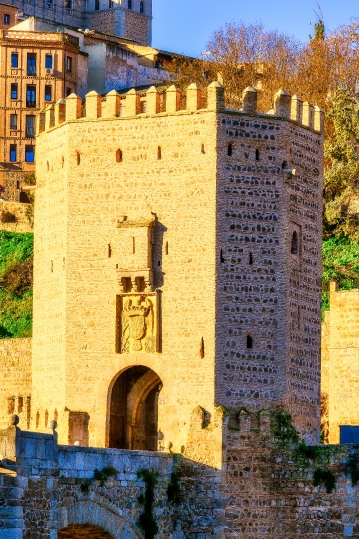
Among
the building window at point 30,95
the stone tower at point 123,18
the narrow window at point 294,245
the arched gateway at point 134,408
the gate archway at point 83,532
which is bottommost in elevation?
the gate archway at point 83,532

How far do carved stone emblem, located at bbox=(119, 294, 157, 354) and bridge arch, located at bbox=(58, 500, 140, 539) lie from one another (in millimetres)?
4512

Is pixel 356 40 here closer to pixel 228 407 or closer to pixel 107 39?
pixel 107 39

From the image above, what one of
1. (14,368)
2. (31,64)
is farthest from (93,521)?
(31,64)

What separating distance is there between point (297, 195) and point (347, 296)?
9.41m

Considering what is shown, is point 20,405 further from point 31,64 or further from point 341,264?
point 31,64

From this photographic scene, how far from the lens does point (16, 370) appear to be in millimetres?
47062

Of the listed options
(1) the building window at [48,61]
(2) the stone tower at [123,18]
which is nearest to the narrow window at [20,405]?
(1) the building window at [48,61]

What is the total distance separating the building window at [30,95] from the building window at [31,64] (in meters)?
0.49

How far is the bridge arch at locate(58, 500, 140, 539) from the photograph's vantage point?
100 feet

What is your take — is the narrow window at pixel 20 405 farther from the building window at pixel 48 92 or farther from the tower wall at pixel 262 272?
the building window at pixel 48 92

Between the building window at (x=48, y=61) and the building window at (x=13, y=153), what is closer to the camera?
the building window at (x=13, y=153)

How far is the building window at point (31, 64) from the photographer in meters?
76.1

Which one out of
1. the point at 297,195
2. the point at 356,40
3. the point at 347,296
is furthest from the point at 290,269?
the point at 356,40

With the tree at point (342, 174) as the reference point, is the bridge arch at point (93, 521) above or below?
below
